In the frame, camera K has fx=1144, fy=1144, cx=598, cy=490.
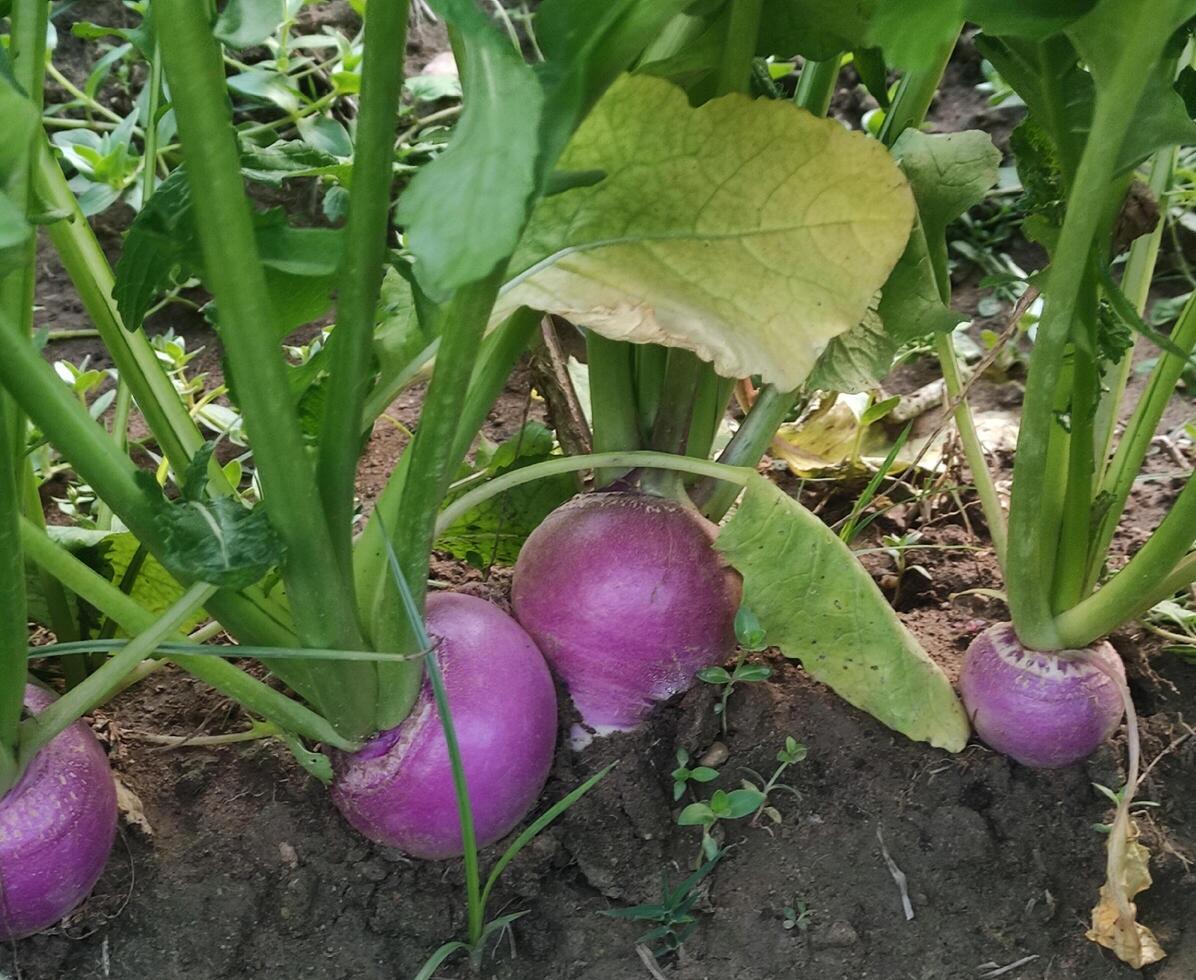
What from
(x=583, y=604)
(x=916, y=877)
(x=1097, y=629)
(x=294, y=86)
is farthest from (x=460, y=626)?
(x=294, y=86)

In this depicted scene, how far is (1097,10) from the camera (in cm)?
59

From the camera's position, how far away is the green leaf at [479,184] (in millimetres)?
413

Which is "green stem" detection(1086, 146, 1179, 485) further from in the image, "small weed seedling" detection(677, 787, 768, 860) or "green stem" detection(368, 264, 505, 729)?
"green stem" detection(368, 264, 505, 729)

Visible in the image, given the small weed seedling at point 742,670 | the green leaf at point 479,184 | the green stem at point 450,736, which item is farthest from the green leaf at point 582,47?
the small weed seedling at point 742,670

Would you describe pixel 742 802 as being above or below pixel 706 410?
below

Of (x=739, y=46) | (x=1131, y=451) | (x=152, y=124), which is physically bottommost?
(x=1131, y=451)

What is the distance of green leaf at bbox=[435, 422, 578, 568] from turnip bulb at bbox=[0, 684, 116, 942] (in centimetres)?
35

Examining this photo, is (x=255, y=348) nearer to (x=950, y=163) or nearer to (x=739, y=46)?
(x=739, y=46)

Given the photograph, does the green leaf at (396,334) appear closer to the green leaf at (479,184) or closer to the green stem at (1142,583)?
the green leaf at (479,184)

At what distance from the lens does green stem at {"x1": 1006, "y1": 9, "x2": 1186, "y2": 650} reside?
60 cm

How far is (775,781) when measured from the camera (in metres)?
0.82

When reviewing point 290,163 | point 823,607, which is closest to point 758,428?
point 823,607

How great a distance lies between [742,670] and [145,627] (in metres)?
0.39

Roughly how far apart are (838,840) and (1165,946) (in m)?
0.22
